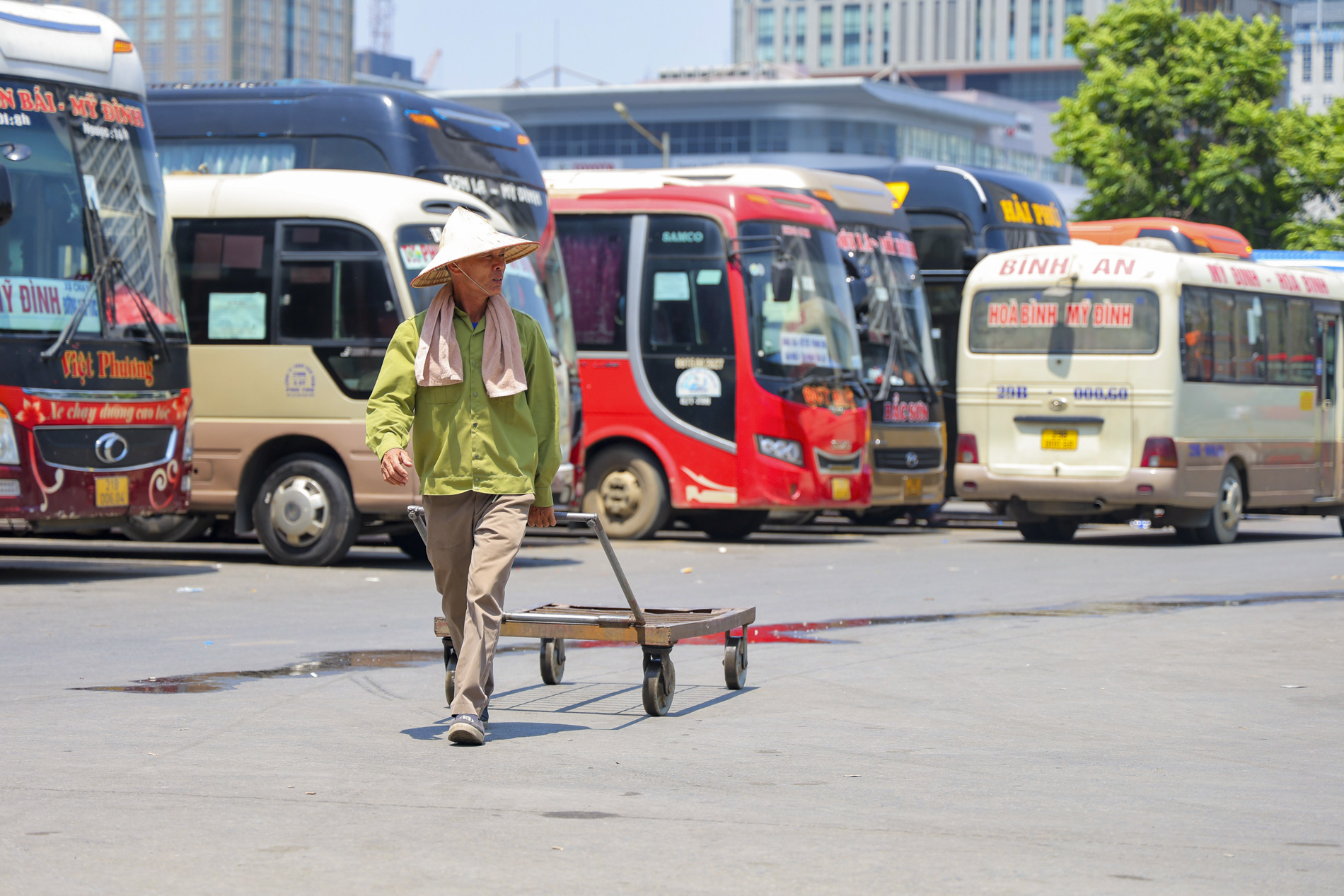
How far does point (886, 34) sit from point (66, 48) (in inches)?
5479

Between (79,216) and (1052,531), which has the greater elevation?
(79,216)

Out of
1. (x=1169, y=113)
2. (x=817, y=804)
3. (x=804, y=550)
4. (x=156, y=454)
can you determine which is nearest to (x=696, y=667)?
(x=817, y=804)

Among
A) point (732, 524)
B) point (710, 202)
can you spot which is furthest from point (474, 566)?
point (732, 524)

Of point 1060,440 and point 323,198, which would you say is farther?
point 1060,440

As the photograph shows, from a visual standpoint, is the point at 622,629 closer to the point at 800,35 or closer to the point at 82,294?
the point at 82,294

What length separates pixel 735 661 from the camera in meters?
8.36

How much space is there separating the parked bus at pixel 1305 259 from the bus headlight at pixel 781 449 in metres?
9.30

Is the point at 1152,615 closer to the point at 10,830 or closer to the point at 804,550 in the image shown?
the point at 804,550

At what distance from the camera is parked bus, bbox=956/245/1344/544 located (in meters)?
19.0

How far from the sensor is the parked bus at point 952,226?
2252cm

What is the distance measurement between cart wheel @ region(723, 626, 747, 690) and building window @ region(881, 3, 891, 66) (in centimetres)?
14324

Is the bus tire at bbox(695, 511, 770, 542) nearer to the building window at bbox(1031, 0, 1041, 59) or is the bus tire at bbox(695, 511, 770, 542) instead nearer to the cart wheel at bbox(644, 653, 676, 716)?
the cart wheel at bbox(644, 653, 676, 716)

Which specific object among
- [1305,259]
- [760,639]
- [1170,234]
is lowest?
[760,639]

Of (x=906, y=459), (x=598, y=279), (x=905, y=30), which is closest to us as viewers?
(x=598, y=279)
